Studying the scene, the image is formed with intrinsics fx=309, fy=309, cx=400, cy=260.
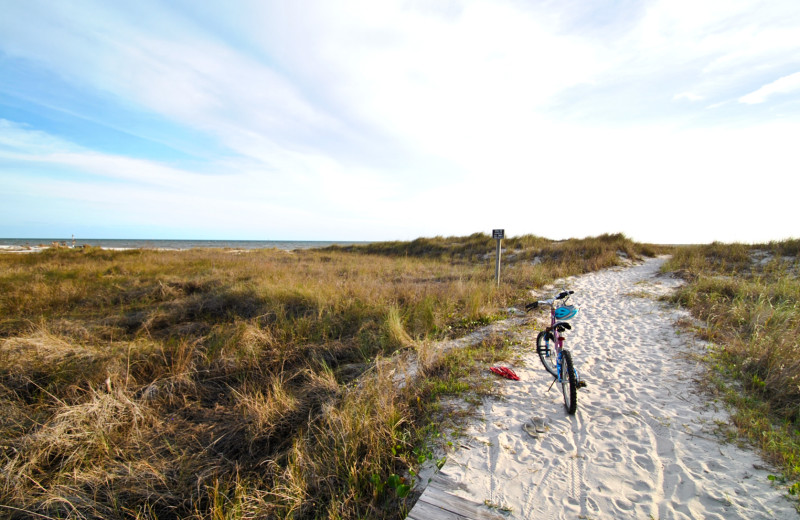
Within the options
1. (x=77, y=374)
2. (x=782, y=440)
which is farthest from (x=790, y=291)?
(x=77, y=374)

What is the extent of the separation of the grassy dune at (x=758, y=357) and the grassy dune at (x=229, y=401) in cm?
278

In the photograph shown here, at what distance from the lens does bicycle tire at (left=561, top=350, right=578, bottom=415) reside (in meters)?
3.46

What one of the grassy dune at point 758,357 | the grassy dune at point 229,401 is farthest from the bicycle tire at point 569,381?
the grassy dune at point 758,357

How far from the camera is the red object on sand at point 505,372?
173 inches

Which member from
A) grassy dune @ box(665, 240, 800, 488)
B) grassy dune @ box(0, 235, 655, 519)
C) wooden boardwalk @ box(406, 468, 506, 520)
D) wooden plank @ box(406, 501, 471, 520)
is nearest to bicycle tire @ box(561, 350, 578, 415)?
grassy dune @ box(0, 235, 655, 519)

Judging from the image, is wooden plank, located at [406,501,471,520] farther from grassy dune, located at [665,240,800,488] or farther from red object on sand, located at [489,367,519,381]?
grassy dune, located at [665,240,800,488]

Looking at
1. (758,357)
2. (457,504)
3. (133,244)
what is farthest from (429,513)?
(133,244)

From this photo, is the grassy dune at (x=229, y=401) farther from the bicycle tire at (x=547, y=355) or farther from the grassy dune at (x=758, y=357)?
the grassy dune at (x=758, y=357)

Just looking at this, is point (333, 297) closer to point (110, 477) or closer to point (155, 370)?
point (155, 370)

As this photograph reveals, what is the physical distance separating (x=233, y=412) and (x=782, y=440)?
5.74 metres

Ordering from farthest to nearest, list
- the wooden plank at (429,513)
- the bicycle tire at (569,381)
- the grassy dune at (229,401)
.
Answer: the bicycle tire at (569,381), the grassy dune at (229,401), the wooden plank at (429,513)

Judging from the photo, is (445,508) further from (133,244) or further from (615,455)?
(133,244)

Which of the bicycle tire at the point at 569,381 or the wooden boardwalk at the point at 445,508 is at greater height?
the bicycle tire at the point at 569,381

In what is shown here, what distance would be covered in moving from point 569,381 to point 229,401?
14.0 ft
